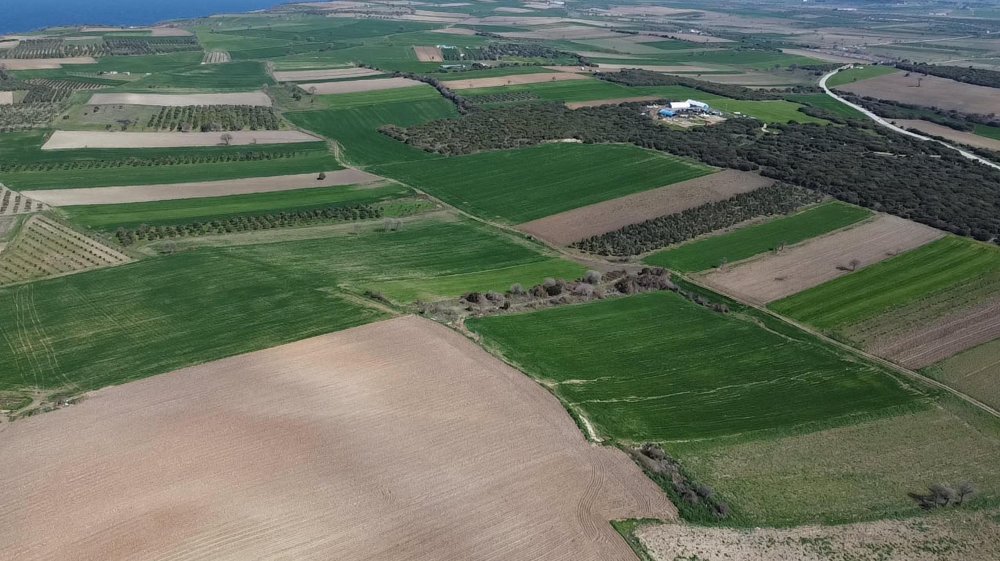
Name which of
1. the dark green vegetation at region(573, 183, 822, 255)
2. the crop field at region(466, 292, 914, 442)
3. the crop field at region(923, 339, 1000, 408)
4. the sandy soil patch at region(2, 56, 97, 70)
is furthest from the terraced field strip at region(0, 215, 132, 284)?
the sandy soil patch at region(2, 56, 97, 70)

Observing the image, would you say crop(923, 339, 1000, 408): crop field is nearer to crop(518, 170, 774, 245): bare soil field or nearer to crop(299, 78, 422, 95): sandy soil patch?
crop(518, 170, 774, 245): bare soil field

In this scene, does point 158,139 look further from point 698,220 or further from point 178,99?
point 698,220

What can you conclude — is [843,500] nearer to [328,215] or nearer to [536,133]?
[328,215]

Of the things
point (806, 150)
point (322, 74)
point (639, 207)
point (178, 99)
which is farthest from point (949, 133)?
point (178, 99)

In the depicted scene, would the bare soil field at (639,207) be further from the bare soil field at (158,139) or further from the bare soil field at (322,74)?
the bare soil field at (322,74)

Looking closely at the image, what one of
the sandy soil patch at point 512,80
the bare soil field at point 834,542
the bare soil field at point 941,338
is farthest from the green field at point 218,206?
the sandy soil patch at point 512,80

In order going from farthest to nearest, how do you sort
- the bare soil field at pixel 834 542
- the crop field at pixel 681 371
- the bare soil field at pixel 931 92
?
the bare soil field at pixel 931 92 → the crop field at pixel 681 371 → the bare soil field at pixel 834 542
